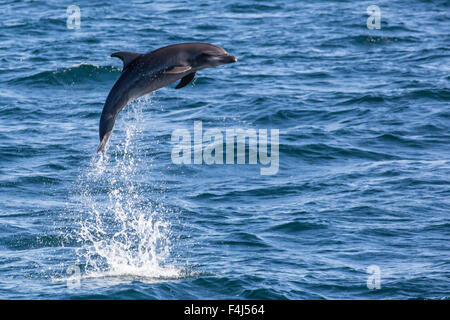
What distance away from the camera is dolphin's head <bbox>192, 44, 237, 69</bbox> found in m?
10.9

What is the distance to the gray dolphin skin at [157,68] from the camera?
10812 mm

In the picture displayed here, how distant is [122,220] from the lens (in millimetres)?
16344

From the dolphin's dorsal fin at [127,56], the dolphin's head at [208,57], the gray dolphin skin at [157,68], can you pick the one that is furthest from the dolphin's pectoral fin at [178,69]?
the dolphin's dorsal fin at [127,56]

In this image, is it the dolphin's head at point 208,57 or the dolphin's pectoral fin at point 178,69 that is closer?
the dolphin's pectoral fin at point 178,69

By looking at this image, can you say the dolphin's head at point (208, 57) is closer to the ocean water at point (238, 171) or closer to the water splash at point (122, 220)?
the ocean water at point (238, 171)

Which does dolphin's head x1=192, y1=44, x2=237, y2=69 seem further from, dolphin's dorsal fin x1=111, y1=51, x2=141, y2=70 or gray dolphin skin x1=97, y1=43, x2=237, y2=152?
dolphin's dorsal fin x1=111, y1=51, x2=141, y2=70

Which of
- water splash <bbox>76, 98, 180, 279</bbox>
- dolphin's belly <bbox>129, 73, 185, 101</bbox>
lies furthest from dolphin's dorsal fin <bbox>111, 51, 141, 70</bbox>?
water splash <bbox>76, 98, 180, 279</bbox>

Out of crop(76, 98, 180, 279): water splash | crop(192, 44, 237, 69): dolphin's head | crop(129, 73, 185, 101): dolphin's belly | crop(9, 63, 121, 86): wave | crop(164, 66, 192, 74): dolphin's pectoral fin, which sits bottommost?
crop(76, 98, 180, 279): water splash

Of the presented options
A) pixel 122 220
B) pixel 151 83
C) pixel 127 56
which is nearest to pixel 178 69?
pixel 151 83

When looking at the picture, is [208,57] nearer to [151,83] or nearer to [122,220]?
[151,83]

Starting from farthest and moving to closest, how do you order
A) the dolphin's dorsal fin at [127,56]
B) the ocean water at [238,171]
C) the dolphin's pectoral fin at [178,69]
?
the ocean water at [238,171]
the dolphin's dorsal fin at [127,56]
the dolphin's pectoral fin at [178,69]

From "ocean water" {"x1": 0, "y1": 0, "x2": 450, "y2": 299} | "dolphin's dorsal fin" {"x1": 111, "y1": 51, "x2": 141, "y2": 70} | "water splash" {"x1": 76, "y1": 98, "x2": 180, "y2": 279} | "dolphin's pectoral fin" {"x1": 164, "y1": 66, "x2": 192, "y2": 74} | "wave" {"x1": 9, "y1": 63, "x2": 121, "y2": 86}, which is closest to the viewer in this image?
"dolphin's pectoral fin" {"x1": 164, "y1": 66, "x2": 192, "y2": 74}

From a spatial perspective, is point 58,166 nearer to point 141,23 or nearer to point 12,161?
point 12,161
